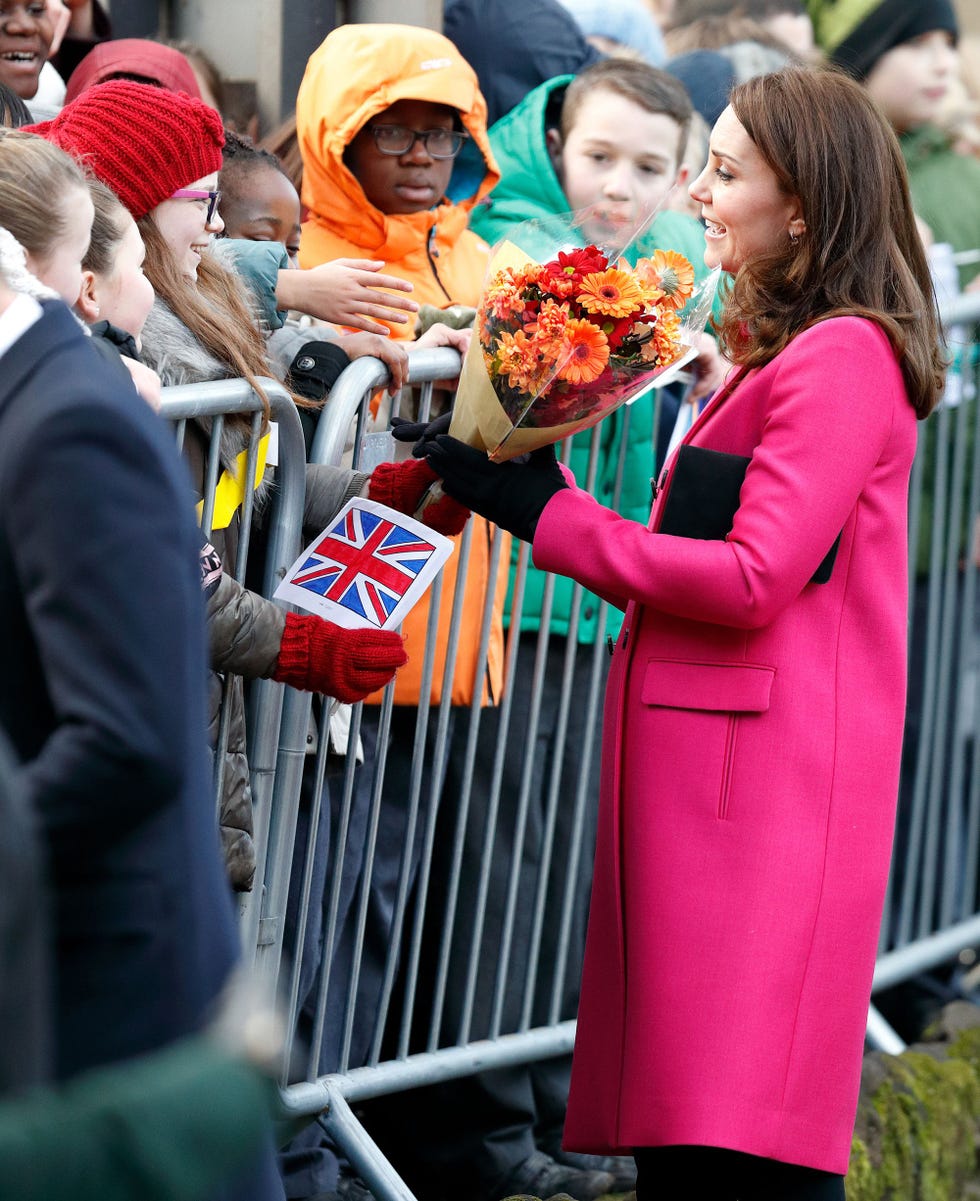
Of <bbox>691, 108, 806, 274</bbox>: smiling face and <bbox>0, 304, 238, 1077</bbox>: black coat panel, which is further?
<bbox>691, 108, 806, 274</bbox>: smiling face

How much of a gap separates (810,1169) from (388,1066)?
44.6 inches

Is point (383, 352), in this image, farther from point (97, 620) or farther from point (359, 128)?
point (97, 620)

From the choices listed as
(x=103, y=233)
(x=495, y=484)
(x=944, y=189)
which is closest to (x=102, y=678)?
(x=103, y=233)

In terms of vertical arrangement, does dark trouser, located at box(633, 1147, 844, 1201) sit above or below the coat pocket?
below

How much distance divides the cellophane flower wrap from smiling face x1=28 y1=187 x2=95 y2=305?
78 cm

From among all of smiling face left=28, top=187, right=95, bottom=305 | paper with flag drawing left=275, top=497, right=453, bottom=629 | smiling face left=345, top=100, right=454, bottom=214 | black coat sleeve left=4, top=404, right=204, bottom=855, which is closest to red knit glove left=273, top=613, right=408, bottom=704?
paper with flag drawing left=275, top=497, right=453, bottom=629

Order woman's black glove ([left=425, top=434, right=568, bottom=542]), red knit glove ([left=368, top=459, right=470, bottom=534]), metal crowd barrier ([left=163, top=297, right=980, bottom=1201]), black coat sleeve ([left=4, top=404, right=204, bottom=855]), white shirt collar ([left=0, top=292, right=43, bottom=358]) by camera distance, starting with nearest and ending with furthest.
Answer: black coat sleeve ([left=4, top=404, right=204, bottom=855]), white shirt collar ([left=0, top=292, right=43, bottom=358]), woman's black glove ([left=425, top=434, right=568, bottom=542]), red knit glove ([left=368, top=459, right=470, bottom=534]), metal crowd barrier ([left=163, top=297, right=980, bottom=1201])

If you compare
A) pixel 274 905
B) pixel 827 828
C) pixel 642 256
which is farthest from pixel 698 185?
pixel 274 905

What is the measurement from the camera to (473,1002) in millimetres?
4098

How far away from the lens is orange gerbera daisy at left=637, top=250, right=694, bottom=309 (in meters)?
2.90

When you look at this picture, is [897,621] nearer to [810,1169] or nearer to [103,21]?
[810,1169]

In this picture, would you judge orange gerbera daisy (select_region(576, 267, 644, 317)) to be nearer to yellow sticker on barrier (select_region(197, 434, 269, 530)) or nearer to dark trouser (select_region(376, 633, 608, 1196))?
yellow sticker on barrier (select_region(197, 434, 269, 530))

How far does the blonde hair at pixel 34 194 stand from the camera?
2184 mm

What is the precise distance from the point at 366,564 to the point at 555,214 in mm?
1629
